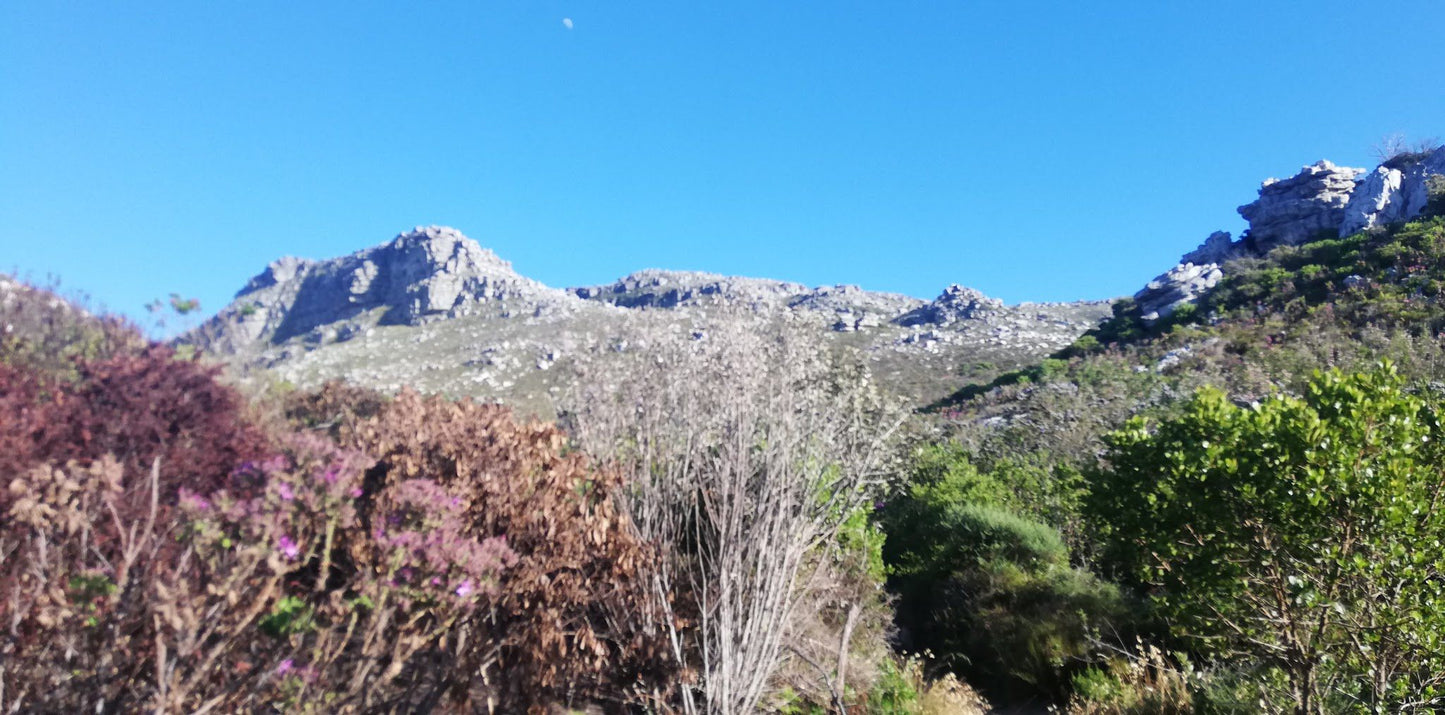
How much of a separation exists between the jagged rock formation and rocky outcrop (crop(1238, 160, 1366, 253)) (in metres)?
12.8

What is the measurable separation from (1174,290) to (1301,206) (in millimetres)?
14454

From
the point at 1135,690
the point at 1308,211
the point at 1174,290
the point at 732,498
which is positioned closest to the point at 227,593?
the point at 732,498

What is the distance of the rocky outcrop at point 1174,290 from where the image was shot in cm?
3231

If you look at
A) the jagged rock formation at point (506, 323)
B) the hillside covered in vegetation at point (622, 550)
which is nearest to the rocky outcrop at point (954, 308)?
the jagged rock formation at point (506, 323)

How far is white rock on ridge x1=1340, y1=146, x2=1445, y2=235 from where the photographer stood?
101 feet

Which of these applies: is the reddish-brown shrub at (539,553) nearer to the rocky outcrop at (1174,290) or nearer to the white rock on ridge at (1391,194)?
the rocky outcrop at (1174,290)

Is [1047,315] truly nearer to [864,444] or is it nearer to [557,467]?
[864,444]

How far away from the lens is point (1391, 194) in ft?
106

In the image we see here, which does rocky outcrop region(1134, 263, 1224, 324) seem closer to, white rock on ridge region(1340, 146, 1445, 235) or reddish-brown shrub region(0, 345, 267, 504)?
white rock on ridge region(1340, 146, 1445, 235)

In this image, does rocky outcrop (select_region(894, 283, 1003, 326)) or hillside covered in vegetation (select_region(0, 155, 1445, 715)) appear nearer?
hillside covered in vegetation (select_region(0, 155, 1445, 715))

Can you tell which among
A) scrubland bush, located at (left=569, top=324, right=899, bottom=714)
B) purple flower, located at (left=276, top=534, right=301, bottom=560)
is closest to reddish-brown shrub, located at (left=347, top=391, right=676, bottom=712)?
scrubland bush, located at (left=569, top=324, right=899, bottom=714)

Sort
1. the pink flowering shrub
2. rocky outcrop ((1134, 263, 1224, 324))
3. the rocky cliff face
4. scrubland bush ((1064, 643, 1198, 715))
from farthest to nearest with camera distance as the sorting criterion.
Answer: rocky outcrop ((1134, 263, 1224, 324)) < the rocky cliff face < scrubland bush ((1064, 643, 1198, 715)) < the pink flowering shrub

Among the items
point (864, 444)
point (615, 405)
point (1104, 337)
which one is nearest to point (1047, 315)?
point (1104, 337)

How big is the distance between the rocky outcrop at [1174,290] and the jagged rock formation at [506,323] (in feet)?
25.2
